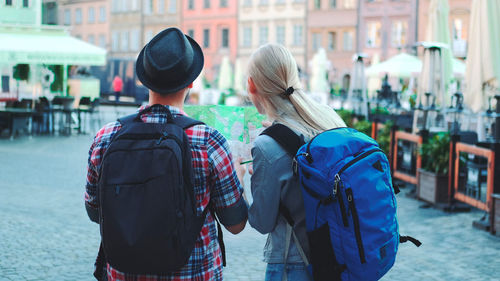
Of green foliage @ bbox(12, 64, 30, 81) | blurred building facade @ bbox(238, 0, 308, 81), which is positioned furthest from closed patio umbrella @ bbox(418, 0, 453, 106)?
blurred building facade @ bbox(238, 0, 308, 81)

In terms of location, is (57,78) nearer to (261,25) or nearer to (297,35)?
(297,35)

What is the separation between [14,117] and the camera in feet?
69.5

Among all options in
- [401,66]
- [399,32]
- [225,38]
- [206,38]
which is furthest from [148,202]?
[206,38]

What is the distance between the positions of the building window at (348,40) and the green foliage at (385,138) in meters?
45.9

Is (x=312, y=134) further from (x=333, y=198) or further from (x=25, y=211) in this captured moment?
(x=25, y=211)

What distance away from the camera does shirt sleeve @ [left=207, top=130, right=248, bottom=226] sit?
8.92 ft

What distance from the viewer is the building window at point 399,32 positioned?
2189 inches

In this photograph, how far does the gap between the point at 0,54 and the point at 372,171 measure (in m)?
18.3

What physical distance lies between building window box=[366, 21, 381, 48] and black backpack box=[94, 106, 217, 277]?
183 feet

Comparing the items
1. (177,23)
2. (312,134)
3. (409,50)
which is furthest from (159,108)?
(177,23)

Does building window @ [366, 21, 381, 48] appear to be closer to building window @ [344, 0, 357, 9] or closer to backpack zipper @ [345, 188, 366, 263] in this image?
building window @ [344, 0, 357, 9]

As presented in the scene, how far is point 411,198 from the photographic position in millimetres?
11773

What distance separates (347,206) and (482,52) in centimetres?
1197

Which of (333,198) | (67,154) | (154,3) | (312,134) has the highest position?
(154,3)
